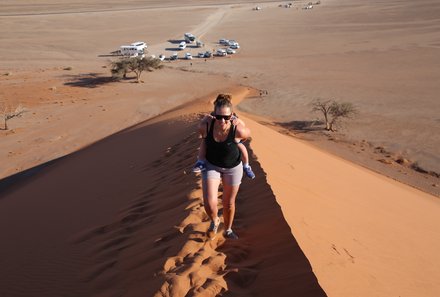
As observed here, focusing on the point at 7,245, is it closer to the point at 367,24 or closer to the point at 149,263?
the point at 149,263

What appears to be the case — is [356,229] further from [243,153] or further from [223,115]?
[223,115]

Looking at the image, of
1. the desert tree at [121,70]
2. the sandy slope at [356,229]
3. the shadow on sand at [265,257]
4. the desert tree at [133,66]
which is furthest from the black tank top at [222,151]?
the desert tree at [121,70]

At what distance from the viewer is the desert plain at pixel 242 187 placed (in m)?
4.02

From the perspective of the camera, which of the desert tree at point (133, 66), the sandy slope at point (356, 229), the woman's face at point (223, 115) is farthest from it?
the desert tree at point (133, 66)

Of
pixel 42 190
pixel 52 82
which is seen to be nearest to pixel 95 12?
pixel 52 82

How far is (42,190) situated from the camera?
29.5ft

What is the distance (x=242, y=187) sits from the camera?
583 cm

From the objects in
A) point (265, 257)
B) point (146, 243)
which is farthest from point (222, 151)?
point (146, 243)

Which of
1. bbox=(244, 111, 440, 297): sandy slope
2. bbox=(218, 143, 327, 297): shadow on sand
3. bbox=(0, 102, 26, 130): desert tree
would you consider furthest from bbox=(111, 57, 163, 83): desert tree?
bbox=(218, 143, 327, 297): shadow on sand

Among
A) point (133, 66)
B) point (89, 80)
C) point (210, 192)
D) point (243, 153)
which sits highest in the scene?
point (243, 153)

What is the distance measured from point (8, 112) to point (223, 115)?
21.1 meters

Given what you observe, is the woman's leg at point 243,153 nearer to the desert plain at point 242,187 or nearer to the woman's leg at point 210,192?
the woman's leg at point 210,192

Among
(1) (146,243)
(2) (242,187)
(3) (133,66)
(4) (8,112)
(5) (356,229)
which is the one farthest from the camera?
(3) (133,66)

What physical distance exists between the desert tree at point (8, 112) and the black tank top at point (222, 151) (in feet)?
58.7
